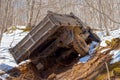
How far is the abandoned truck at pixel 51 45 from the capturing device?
7.32 metres

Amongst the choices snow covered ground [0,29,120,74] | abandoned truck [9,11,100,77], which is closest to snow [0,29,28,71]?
snow covered ground [0,29,120,74]

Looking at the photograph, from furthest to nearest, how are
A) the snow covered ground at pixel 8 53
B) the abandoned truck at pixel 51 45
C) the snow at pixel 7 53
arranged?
the snow at pixel 7 53, the snow covered ground at pixel 8 53, the abandoned truck at pixel 51 45

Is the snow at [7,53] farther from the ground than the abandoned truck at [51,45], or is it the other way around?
the abandoned truck at [51,45]

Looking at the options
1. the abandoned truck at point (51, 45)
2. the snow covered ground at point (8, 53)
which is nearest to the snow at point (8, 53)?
the snow covered ground at point (8, 53)

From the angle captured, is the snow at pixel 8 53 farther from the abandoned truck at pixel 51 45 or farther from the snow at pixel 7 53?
the abandoned truck at pixel 51 45

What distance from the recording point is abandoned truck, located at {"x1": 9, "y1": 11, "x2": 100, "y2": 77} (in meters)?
7.32

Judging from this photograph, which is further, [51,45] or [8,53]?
[8,53]

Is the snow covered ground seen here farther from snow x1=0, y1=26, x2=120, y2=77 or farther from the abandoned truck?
the abandoned truck

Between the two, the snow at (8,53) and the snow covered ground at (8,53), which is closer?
the snow at (8,53)

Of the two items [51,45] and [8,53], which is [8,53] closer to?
[8,53]

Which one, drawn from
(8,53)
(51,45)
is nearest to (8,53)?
(8,53)

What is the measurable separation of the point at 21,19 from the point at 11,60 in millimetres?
31964

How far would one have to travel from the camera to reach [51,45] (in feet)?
25.1

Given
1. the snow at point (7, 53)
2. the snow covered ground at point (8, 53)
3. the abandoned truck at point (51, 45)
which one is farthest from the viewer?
the snow at point (7, 53)
